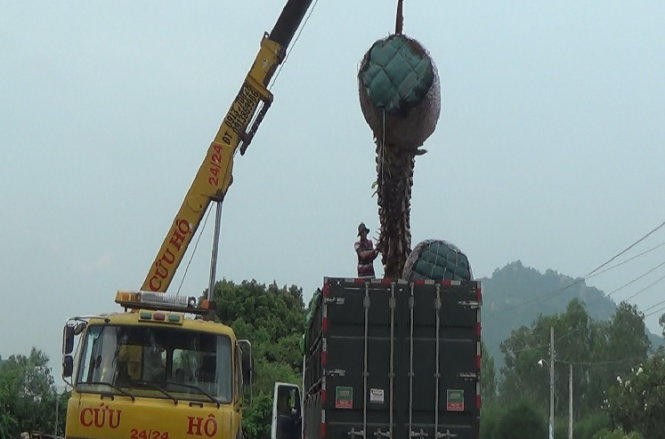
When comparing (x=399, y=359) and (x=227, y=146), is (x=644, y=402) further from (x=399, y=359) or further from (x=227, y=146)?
(x=399, y=359)

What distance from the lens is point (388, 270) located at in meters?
14.6

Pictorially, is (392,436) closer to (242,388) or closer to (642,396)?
(242,388)

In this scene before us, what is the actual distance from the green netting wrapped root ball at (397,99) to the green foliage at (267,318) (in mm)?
24436

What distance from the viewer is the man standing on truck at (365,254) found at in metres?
14.7

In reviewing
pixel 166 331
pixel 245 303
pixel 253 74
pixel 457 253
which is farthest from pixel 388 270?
pixel 245 303

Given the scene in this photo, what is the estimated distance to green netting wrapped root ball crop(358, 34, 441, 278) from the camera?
516 inches

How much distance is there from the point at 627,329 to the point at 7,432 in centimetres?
4290

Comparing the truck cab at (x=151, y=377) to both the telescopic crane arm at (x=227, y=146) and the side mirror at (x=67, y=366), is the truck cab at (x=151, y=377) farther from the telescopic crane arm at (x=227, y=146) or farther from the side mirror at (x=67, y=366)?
the telescopic crane arm at (x=227, y=146)

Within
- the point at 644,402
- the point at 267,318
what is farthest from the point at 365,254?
the point at 644,402

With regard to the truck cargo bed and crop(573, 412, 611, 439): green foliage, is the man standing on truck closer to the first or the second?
the truck cargo bed

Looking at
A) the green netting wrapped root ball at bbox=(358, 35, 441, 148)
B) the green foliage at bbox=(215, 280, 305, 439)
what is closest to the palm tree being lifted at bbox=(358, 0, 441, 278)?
the green netting wrapped root ball at bbox=(358, 35, 441, 148)

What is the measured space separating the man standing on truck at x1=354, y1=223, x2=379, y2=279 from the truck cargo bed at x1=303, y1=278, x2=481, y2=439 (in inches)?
70.6

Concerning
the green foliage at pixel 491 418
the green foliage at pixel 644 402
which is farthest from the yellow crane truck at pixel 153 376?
the green foliage at pixel 644 402

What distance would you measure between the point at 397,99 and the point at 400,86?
14cm
